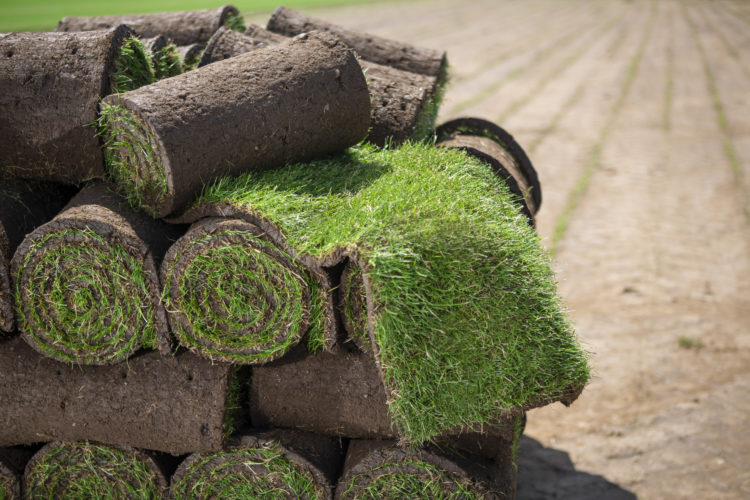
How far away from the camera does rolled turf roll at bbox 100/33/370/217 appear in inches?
115

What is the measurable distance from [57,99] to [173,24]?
79.7 inches

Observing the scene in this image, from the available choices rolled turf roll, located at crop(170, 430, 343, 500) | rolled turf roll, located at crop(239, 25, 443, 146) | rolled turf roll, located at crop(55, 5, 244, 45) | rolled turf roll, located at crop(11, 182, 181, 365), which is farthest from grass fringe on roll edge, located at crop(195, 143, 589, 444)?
rolled turf roll, located at crop(55, 5, 244, 45)

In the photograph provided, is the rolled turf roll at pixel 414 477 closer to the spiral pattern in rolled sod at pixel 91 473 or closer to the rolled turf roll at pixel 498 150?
the spiral pattern in rolled sod at pixel 91 473

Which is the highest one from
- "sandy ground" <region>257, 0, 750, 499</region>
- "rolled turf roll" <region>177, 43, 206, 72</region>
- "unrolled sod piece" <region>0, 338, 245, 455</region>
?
"rolled turf roll" <region>177, 43, 206, 72</region>

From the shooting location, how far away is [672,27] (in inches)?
1009

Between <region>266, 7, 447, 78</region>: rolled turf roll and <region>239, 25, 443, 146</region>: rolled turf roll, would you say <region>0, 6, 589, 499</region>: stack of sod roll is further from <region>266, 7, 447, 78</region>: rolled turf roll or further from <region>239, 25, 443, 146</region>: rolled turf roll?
<region>266, 7, 447, 78</region>: rolled turf roll

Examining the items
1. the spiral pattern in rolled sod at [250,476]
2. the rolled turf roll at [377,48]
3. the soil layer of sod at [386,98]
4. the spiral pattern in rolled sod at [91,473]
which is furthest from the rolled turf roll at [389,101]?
the spiral pattern in rolled sod at [91,473]

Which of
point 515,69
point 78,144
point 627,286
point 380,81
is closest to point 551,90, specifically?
point 515,69

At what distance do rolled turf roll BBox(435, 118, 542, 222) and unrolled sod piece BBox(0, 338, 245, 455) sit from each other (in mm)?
1946

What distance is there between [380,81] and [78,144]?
1983 millimetres

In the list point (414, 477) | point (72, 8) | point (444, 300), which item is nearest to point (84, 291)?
point (444, 300)

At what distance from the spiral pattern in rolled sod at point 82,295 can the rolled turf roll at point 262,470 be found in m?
0.63

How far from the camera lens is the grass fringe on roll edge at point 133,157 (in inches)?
115

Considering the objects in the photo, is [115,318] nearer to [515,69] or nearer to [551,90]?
[551,90]
